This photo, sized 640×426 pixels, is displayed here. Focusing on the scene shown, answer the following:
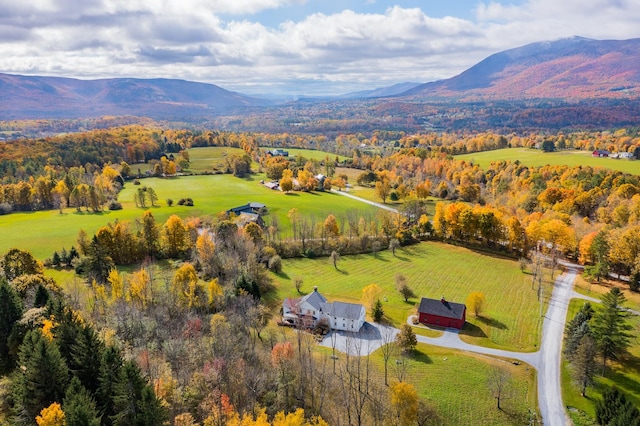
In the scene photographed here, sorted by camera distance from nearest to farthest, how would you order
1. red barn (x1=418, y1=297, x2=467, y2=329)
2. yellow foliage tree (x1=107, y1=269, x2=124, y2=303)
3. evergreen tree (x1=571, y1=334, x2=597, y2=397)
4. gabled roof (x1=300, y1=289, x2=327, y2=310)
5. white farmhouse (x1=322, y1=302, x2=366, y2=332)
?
evergreen tree (x1=571, y1=334, x2=597, y2=397), yellow foliage tree (x1=107, y1=269, x2=124, y2=303), white farmhouse (x1=322, y1=302, x2=366, y2=332), red barn (x1=418, y1=297, x2=467, y2=329), gabled roof (x1=300, y1=289, x2=327, y2=310)

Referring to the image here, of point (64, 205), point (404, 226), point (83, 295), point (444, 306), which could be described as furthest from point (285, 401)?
point (64, 205)

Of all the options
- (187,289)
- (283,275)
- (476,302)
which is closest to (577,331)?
(476,302)

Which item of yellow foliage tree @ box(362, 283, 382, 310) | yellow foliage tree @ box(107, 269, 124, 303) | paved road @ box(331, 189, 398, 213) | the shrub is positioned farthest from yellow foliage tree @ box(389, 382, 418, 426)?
the shrub

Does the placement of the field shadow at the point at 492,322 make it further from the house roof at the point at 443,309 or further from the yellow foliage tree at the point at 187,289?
the yellow foliage tree at the point at 187,289

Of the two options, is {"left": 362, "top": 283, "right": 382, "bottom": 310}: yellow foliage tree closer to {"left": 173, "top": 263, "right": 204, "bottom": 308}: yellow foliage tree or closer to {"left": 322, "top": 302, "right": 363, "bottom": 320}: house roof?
{"left": 322, "top": 302, "right": 363, "bottom": 320}: house roof

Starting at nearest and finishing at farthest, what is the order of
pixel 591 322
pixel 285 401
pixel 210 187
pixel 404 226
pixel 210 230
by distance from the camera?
pixel 285 401 < pixel 591 322 < pixel 210 230 < pixel 404 226 < pixel 210 187

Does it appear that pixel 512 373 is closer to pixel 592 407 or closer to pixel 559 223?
pixel 592 407
